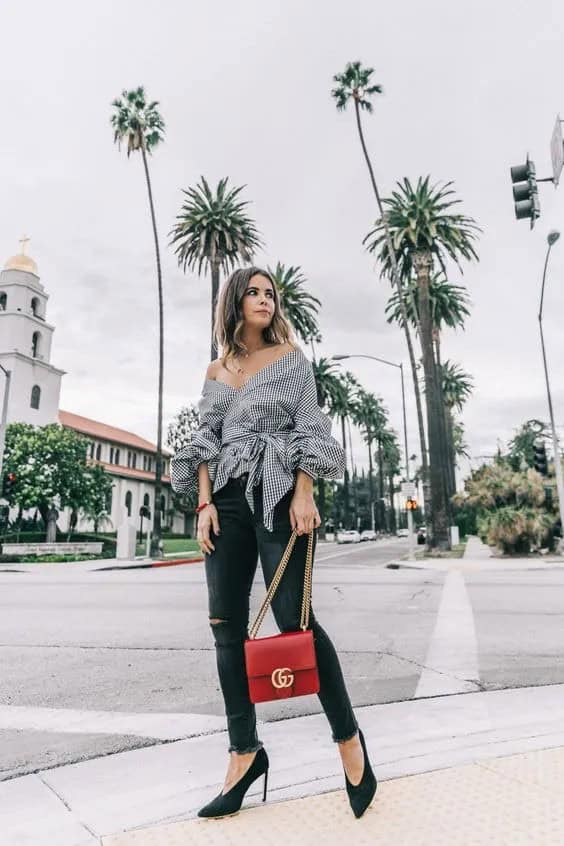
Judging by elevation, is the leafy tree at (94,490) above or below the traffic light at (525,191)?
below

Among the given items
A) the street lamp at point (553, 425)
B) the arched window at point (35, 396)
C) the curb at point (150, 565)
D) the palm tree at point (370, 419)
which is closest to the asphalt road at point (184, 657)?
the curb at point (150, 565)

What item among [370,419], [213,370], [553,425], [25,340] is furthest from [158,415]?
[370,419]

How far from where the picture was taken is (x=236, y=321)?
2.44m

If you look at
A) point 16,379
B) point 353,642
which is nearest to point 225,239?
point 16,379

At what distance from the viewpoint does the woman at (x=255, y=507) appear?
1.98 meters

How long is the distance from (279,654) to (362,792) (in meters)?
0.55

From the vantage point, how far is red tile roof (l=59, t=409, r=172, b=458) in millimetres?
54656

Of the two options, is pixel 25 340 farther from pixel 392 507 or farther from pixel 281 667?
pixel 392 507

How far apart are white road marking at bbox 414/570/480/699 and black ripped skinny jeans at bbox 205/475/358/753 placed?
1709 mm

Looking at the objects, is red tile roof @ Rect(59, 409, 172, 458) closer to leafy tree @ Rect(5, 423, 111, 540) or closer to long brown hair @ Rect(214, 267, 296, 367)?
leafy tree @ Rect(5, 423, 111, 540)

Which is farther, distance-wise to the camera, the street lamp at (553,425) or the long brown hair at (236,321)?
the street lamp at (553,425)

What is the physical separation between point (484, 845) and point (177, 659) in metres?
3.33

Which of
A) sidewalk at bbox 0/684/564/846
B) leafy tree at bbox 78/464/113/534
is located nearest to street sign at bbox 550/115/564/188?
sidewalk at bbox 0/684/564/846

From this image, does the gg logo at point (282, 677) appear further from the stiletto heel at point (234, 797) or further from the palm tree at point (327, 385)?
the palm tree at point (327, 385)
